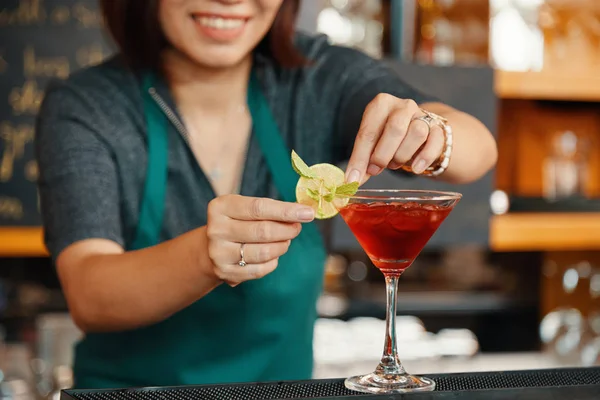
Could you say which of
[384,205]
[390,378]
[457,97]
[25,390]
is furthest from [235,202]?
[457,97]

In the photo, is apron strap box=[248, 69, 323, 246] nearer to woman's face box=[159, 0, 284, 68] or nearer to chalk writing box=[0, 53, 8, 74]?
woman's face box=[159, 0, 284, 68]

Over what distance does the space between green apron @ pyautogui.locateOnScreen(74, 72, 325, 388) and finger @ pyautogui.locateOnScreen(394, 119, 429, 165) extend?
600 mm

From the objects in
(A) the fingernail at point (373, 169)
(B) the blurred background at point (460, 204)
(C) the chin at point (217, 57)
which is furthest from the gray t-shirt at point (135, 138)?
(B) the blurred background at point (460, 204)

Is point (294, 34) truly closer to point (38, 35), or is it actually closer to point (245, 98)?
point (245, 98)

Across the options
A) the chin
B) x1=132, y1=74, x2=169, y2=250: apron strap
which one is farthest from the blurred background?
the chin

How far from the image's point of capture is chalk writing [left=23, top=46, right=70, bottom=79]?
3.18 m

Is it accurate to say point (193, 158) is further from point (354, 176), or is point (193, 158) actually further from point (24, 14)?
point (24, 14)

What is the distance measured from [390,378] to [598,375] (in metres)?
0.31

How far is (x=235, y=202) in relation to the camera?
1.24 metres

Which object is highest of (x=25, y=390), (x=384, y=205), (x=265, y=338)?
(x=384, y=205)

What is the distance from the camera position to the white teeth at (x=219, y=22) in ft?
5.79

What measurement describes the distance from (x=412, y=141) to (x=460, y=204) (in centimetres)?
180

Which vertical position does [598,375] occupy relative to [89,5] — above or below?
below

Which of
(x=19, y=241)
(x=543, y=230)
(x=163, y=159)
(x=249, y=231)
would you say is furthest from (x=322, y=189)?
(x=543, y=230)
